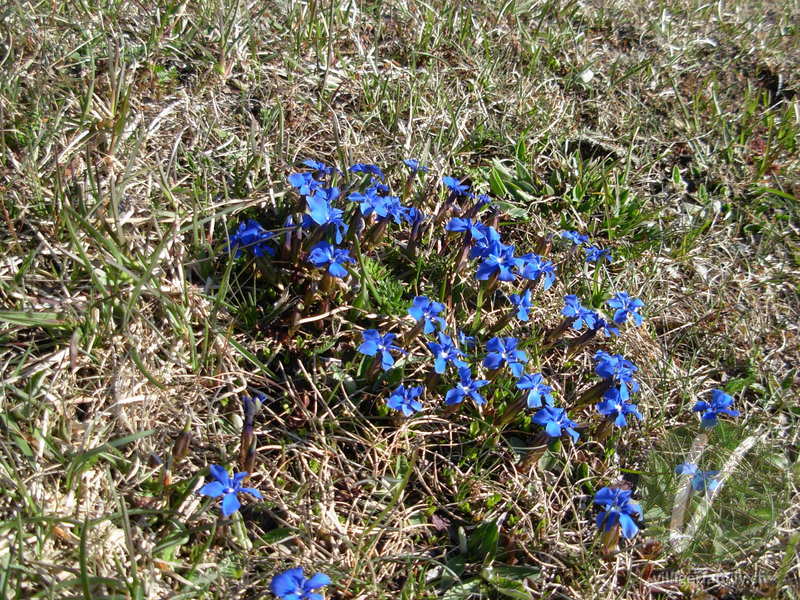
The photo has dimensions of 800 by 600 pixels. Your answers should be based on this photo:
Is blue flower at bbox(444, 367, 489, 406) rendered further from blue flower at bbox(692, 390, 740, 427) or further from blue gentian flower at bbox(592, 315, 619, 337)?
blue flower at bbox(692, 390, 740, 427)

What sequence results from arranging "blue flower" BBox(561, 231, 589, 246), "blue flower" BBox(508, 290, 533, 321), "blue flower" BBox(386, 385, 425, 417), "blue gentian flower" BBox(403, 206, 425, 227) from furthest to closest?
"blue flower" BBox(561, 231, 589, 246), "blue gentian flower" BBox(403, 206, 425, 227), "blue flower" BBox(508, 290, 533, 321), "blue flower" BBox(386, 385, 425, 417)

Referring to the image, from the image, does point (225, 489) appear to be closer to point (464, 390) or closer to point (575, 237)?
point (464, 390)

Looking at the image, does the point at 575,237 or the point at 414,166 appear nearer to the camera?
the point at 414,166

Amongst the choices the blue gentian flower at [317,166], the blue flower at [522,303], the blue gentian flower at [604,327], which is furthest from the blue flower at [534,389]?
the blue gentian flower at [317,166]

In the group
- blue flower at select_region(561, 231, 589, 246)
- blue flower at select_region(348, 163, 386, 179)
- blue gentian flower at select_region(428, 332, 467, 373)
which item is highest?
blue flower at select_region(348, 163, 386, 179)

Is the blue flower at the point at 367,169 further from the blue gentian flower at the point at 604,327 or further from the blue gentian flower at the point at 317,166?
the blue gentian flower at the point at 604,327

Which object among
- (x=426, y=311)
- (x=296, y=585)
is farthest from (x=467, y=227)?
(x=296, y=585)

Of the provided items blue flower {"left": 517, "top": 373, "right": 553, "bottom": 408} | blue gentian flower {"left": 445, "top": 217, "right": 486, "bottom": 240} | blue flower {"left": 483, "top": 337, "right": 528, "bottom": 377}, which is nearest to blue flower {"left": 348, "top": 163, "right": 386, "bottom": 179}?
blue gentian flower {"left": 445, "top": 217, "right": 486, "bottom": 240}
